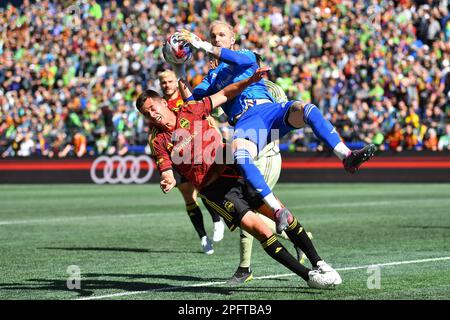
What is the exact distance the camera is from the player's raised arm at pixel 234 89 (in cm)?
879

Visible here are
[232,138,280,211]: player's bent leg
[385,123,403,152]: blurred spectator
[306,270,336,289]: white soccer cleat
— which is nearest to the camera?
[306,270,336,289]: white soccer cleat

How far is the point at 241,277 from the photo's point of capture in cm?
929

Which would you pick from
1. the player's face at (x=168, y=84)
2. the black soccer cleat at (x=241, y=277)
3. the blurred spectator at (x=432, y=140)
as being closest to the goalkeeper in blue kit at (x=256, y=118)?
the black soccer cleat at (x=241, y=277)

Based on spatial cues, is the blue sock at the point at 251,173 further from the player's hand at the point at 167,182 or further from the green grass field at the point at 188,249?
the green grass field at the point at 188,249

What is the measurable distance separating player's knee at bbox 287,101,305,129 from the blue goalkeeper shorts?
0.15ft

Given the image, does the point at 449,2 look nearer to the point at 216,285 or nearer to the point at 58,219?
the point at 58,219

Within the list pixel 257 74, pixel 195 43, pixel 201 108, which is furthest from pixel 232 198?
pixel 195 43

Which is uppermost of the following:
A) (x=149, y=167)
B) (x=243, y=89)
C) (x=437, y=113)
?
(x=243, y=89)

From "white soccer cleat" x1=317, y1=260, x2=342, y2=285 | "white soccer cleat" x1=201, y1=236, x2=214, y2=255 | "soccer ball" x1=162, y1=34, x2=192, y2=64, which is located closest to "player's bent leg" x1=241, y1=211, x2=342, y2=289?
"white soccer cleat" x1=317, y1=260, x2=342, y2=285

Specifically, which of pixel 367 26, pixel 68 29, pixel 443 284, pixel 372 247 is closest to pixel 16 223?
pixel 372 247

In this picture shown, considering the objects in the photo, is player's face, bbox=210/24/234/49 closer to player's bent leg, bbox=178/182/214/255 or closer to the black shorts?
the black shorts

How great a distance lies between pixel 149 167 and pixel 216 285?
2190 centimetres

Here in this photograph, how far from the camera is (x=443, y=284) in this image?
8711 mm

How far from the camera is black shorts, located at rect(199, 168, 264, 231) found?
8617mm
